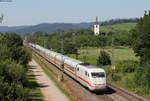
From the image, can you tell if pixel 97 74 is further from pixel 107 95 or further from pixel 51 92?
pixel 51 92

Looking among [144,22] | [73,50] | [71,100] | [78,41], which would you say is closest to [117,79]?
[144,22]

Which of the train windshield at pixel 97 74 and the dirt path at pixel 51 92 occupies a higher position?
the train windshield at pixel 97 74

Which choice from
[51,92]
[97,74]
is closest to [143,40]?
[97,74]

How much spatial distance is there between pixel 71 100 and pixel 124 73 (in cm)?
2788

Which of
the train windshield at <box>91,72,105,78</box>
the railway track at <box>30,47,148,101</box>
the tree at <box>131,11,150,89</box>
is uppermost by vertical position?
the tree at <box>131,11,150,89</box>

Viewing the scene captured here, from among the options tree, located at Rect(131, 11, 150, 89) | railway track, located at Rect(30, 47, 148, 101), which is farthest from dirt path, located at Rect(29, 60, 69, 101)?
tree, located at Rect(131, 11, 150, 89)

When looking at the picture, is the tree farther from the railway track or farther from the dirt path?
the dirt path

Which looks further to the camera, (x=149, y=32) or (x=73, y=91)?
(x=149, y=32)

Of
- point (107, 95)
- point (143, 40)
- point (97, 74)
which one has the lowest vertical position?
point (107, 95)

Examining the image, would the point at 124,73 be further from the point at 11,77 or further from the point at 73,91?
the point at 11,77

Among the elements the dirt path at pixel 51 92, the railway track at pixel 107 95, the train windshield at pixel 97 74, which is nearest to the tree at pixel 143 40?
the railway track at pixel 107 95

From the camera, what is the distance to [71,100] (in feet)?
126

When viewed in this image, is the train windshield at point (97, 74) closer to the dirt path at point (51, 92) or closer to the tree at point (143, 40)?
the dirt path at point (51, 92)

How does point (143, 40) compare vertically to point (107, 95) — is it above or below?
above
